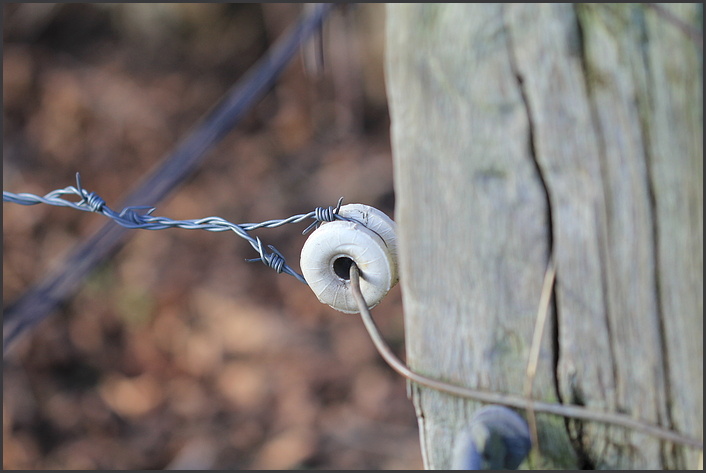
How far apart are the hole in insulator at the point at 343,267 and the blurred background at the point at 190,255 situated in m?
1.20

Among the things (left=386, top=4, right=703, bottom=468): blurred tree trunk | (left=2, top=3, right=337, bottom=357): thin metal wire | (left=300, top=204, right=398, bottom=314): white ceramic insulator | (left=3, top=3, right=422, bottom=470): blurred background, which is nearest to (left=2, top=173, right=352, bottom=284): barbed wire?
(left=300, top=204, right=398, bottom=314): white ceramic insulator

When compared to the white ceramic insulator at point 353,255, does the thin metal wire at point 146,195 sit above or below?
above

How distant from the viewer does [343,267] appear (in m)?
0.76

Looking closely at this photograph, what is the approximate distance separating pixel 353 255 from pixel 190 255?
3.48 metres

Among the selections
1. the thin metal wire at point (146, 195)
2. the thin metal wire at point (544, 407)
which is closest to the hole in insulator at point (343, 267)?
the thin metal wire at point (544, 407)

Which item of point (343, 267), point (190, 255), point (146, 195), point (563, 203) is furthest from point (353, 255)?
point (190, 255)

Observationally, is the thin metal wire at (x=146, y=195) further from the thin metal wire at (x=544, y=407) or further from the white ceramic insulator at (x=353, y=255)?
the thin metal wire at (x=544, y=407)

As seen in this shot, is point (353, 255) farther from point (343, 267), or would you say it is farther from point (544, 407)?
point (544, 407)

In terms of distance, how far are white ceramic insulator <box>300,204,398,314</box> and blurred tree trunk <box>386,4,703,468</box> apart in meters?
0.09

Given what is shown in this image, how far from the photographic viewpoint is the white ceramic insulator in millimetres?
717

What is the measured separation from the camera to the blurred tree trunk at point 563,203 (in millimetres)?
533

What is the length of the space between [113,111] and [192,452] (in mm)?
3199

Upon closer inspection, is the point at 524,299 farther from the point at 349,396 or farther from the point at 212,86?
the point at 212,86

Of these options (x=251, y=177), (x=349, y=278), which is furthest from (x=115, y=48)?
(x=349, y=278)
